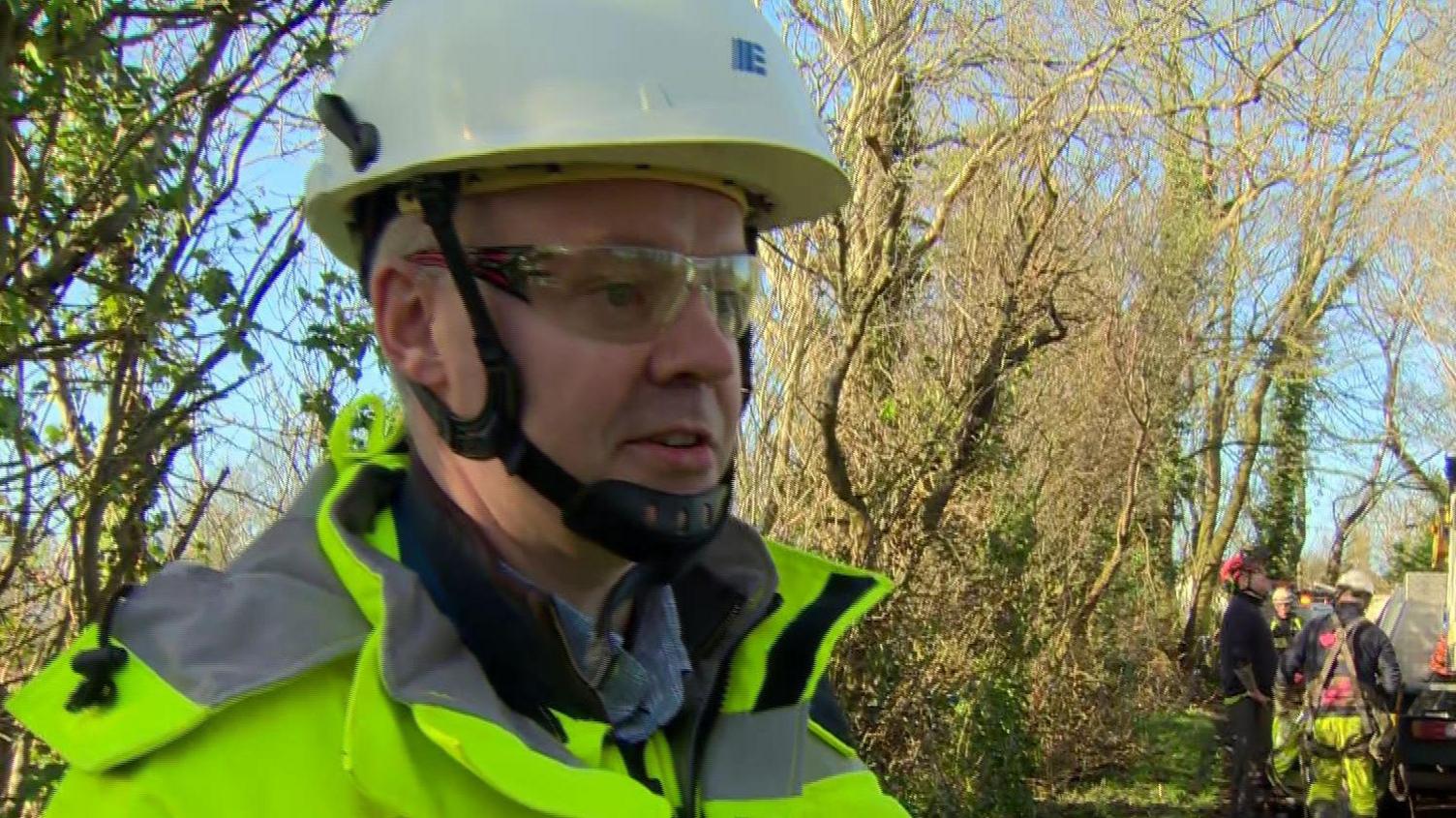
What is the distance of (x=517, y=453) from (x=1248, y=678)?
9.22m

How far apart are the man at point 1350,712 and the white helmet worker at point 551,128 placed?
8.41 metres

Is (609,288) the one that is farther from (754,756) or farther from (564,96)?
(754,756)

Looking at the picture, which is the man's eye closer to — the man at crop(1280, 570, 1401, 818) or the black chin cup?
the black chin cup

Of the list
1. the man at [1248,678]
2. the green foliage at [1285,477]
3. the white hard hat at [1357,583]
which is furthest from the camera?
the green foliage at [1285,477]

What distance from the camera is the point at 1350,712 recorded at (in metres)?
8.79

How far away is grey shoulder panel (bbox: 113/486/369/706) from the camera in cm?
124

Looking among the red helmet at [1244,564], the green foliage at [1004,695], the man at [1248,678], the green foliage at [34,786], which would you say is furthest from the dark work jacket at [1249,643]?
the green foliage at [34,786]

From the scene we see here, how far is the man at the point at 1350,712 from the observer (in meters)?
8.76

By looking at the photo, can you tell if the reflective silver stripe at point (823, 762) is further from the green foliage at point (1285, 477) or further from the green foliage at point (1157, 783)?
the green foliage at point (1285, 477)

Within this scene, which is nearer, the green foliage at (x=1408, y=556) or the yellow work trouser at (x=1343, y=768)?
the yellow work trouser at (x=1343, y=768)

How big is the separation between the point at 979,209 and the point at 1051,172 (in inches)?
16.1

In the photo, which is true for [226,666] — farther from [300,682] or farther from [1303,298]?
[1303,298]

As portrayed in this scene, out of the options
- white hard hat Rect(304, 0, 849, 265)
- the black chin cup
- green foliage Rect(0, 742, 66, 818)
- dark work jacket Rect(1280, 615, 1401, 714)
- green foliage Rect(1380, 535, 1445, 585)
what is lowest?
green foliage Rect(0, 742, 66, 818)

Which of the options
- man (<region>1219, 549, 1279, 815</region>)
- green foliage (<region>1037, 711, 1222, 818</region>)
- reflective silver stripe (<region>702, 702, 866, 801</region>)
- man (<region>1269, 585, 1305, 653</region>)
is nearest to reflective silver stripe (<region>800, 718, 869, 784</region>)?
reflective silver stripe (<region>702, 702, 866, 801</region>)
